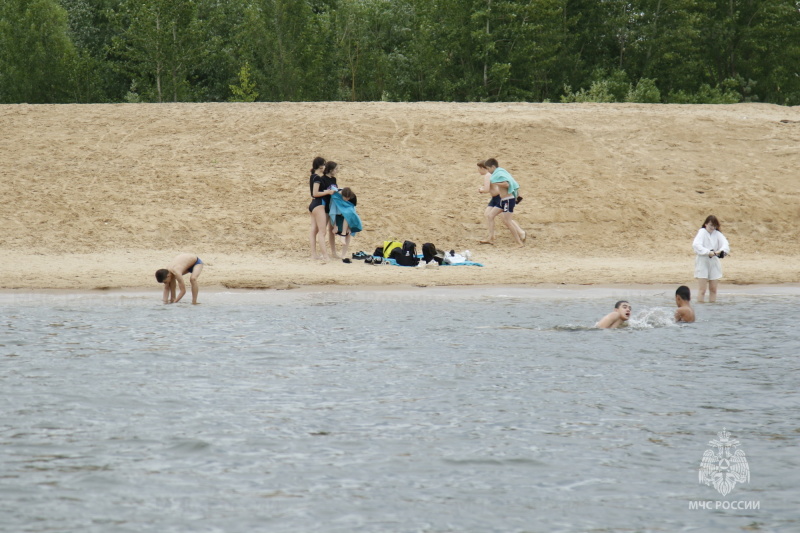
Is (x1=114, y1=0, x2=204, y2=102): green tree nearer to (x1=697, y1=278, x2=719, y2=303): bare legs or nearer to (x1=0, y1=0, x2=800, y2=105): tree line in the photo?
(x1=0, y1=0, x2=800, y2=105): tree line

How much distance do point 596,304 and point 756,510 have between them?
787 centimetres

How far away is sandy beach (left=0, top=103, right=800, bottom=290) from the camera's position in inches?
658

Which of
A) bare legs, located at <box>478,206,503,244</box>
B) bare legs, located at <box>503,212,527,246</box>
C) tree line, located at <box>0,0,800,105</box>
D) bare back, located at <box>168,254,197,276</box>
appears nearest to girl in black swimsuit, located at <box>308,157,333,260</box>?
bare back, located at <box>168,254,197,276</box>

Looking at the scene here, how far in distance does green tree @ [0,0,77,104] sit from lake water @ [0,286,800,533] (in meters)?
28.1

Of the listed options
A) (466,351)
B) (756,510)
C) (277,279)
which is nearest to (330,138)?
(277,279)

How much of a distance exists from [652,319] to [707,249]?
1.56 meters

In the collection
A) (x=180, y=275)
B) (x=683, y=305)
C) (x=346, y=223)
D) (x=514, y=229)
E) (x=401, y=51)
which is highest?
(x=401, y=51)

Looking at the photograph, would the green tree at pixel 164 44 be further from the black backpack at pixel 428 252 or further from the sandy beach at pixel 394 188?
the black backpack at pixel 428 252

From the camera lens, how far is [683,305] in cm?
1212

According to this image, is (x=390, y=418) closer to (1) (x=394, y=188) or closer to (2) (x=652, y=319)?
(2) (x=652, y=319)

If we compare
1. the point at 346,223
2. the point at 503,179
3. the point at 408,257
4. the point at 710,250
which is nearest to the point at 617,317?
the point at 710,250

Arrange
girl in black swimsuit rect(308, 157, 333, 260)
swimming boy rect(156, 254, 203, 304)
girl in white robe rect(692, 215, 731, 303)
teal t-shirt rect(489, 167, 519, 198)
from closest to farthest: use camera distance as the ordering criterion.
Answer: girl in white robe rect(692, 215, 731, 303) < swimming boy rect(156, 254, 203, 304) < girl in black swimsuit rect(308, 157, 333, 260) < teal t-shirt rect(489, 167, 519, 198)

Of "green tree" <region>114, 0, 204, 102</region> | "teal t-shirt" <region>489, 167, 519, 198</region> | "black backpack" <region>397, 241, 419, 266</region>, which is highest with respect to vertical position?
"green tree" <region>114, 0, 204, 102</region>

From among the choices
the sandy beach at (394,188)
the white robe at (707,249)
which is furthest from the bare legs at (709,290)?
the sandy beach at (394,188)
